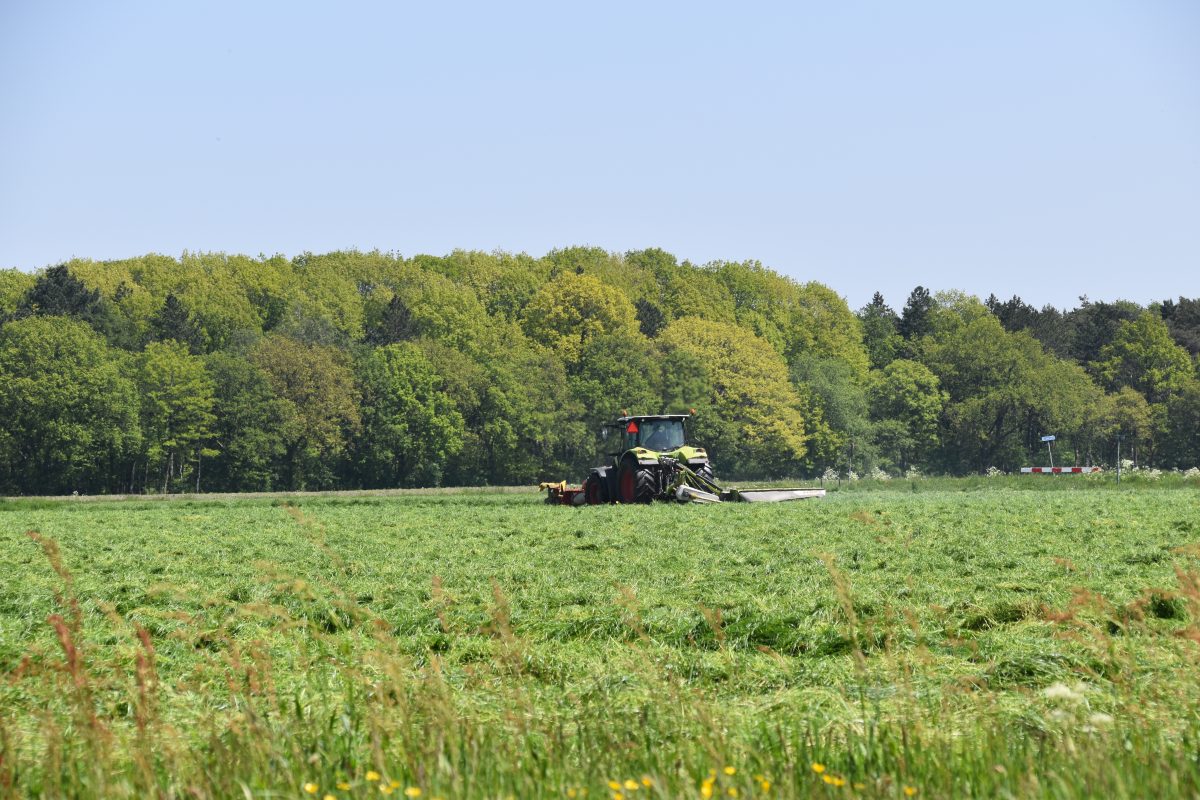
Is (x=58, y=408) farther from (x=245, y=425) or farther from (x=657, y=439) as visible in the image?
(x=657, y=439)

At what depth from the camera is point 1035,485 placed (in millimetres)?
46719

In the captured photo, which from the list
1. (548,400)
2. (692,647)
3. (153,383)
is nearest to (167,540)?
(692,647)

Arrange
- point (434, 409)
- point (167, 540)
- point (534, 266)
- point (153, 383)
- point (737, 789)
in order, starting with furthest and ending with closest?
point (534, 266)
point (434, 409)
point (153, 383)
point (167, 540)
point (737, 789)

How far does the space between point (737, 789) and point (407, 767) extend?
131cm

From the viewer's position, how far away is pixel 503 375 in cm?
6806

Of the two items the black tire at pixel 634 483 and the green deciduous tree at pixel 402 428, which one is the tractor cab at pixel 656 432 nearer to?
the black tire at pixel 634 483

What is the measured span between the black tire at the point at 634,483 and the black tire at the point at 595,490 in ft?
1.81

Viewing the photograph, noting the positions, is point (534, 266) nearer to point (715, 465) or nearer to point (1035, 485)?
point (715, 465)

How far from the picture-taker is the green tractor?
29531mm

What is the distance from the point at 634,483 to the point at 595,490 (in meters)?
1.74

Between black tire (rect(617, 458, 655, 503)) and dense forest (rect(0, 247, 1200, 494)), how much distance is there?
115 feet

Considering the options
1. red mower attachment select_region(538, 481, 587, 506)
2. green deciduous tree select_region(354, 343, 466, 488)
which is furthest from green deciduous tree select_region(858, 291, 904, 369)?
red mower attachment select_region(538, 481, 587, 506)

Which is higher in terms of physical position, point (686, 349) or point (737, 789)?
point (686, 349)

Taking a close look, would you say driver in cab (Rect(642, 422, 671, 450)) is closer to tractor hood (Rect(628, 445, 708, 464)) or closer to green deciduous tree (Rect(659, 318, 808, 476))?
tractor hood (Rect(628, 445, 708, 464))
